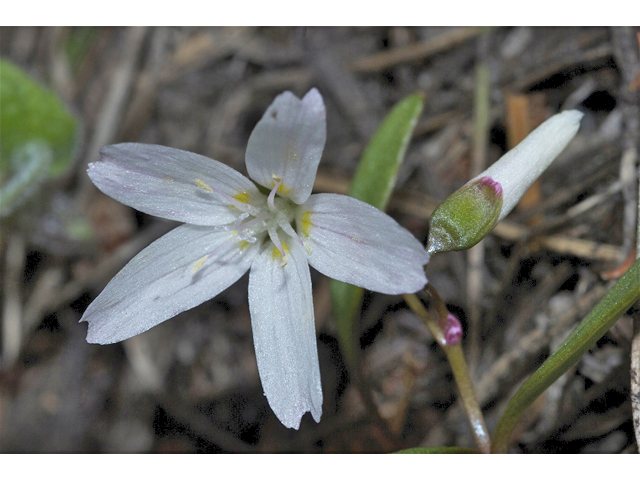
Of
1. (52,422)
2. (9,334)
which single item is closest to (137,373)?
(52,422)

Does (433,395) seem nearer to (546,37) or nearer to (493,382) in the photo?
(493,382)

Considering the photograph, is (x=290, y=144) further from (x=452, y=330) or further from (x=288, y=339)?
(x=452, y=330)

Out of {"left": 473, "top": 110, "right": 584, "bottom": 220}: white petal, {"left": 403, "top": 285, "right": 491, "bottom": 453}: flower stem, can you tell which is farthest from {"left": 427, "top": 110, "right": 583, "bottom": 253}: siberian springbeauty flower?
{"left": 403, "top": 285, "right": 491, "bottom": 453}: flower stem

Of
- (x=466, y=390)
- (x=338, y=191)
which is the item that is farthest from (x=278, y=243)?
(x=338, y=191)

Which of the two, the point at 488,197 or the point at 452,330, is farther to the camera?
the point at 452,330

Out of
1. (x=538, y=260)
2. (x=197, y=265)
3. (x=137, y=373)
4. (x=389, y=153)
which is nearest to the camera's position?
(x=197, y=265)

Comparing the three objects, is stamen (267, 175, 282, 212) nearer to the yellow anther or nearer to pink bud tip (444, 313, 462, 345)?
the yellow anther

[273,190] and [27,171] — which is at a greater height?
[273,190]
